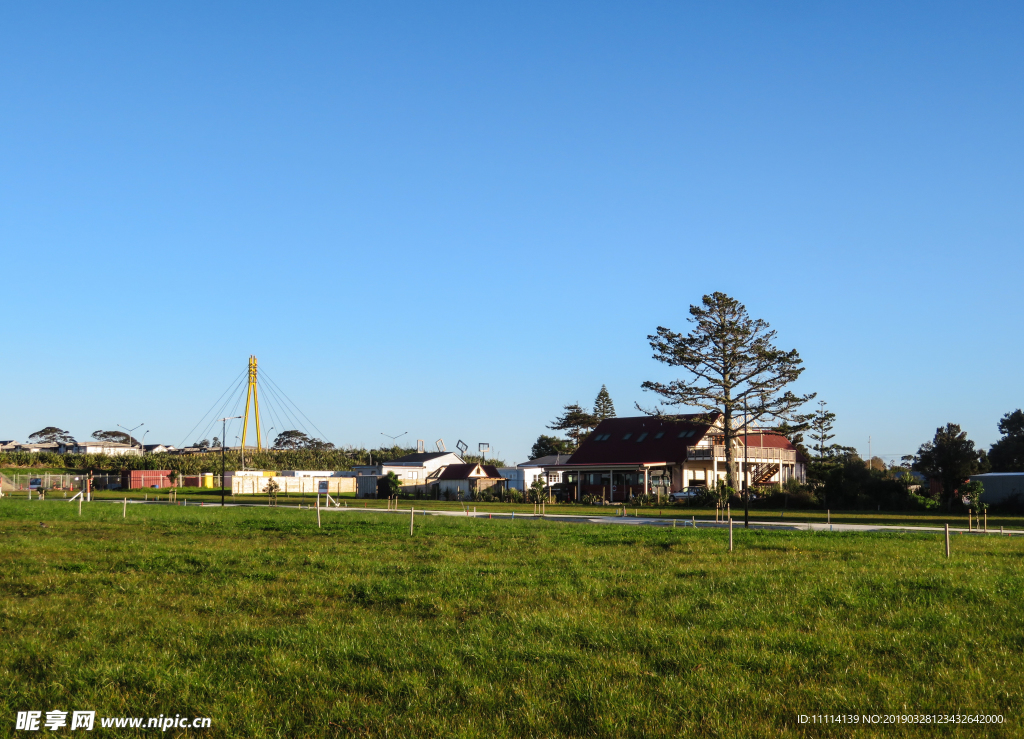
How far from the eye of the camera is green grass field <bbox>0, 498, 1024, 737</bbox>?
25.7 feet

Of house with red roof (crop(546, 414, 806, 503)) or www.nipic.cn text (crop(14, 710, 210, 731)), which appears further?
house with red roof (crop(546, 414, 806, 503))

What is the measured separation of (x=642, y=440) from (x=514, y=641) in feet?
217

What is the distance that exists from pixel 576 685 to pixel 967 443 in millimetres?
100941

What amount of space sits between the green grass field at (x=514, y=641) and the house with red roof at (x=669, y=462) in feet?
162

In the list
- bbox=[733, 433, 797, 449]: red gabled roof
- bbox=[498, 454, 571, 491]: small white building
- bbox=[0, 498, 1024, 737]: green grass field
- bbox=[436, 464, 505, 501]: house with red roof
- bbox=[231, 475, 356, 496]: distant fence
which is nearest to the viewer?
Result: bbox=[0, 498, 1024, 737]: green grass field

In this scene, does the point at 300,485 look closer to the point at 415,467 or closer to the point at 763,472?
the point at 415,467

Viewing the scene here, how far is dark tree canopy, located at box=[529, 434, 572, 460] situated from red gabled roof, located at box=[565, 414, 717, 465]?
35446 mm

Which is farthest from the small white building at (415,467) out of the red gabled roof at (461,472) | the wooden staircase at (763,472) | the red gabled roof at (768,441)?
the wooden staircase at (763,472)

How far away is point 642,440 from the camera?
7550 centimetres

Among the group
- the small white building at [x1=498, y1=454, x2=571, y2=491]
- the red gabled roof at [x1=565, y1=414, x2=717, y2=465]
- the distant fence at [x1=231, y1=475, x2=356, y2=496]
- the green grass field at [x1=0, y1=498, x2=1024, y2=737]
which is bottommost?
the distant fence at [x1=231, y1=475, x2=356, y2=496]

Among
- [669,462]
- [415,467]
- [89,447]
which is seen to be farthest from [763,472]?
[89,447]

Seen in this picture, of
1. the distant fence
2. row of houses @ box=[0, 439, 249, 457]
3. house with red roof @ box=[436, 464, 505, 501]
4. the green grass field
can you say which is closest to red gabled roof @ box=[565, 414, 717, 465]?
house with red roof @ box=[436, 464, 505, 501]

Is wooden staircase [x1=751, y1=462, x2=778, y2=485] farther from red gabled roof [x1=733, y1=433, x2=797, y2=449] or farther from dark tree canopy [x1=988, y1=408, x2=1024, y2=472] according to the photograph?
dark tree canopy [x1=988, y1=408, x2=1024, y2=472]

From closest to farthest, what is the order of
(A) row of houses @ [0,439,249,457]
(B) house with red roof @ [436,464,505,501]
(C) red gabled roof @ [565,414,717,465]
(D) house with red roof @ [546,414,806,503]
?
(D) house with red roof @ [546,414,806,503] → (C) red gabled roof @ [565,414,717,465] → (B) house with red roof @ [436,464,505,501] → (A) row of houses @ [0,439,249,457]
